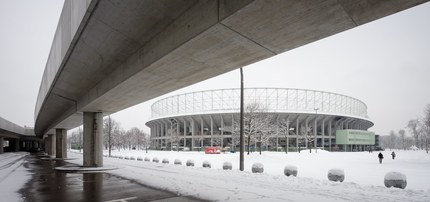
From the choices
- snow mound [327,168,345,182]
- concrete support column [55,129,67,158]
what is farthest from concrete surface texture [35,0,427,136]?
concrete support column [55,129,67,158]

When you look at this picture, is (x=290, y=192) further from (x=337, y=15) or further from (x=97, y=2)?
(x=97, y=2)

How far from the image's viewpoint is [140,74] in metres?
11.8

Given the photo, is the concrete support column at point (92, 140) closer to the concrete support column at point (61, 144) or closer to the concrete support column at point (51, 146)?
the concrete support column at point (61, 144)

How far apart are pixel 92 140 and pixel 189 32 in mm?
20527

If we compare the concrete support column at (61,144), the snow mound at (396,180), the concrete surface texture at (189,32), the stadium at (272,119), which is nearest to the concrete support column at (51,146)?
the concrete support column at (61,144)

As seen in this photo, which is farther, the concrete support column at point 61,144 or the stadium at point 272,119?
the stadium at point 272,119

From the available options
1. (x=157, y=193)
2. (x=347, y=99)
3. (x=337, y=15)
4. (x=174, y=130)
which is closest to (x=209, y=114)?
(x=174, y=130)

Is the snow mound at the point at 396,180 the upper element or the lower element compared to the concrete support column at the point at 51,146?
upper

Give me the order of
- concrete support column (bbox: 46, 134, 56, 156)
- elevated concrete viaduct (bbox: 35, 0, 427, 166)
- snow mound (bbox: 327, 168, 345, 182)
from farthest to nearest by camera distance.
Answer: concrete support column (bbox: 46, 134, 56, 156) < snow mound (bbox: 327, 168, 345, 182) < elevated concrete viaduct (bbox: 35, 0, 427, 166)

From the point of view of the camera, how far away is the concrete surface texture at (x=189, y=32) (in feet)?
21.0

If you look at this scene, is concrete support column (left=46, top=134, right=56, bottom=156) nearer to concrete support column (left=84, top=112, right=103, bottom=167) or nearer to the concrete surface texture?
concrete support column (left=84, top=112, right=103, bottom=167)

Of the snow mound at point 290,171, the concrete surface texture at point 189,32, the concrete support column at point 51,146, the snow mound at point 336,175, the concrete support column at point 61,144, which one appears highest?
the concrete surface texture at point 189,32

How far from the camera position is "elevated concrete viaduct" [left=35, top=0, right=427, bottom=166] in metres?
6.38

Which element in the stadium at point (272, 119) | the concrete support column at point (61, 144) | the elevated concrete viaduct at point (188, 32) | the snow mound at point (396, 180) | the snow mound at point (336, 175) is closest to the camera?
the elevated concrete viaduct at point (188, 32)
